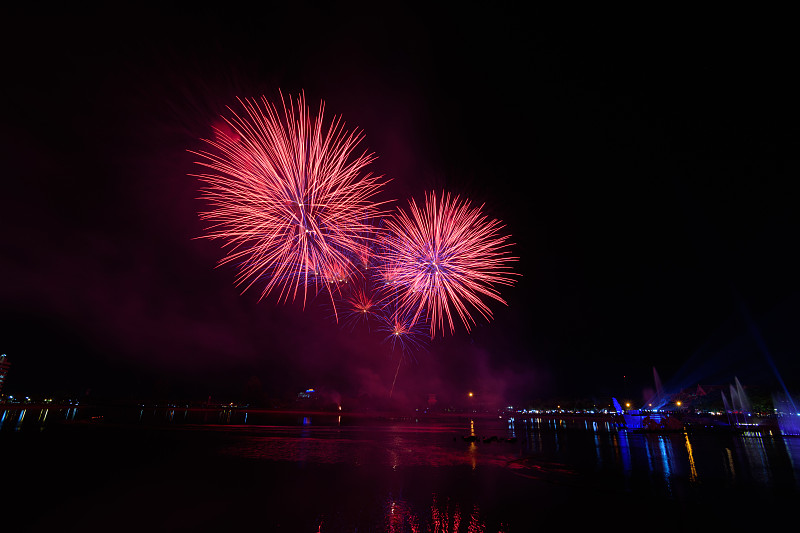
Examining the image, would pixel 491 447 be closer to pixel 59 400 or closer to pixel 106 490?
pixel 106 490

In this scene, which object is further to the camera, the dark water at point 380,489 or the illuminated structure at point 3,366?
the illuminated structure at point 3,366

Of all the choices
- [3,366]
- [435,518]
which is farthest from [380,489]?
[3,366]

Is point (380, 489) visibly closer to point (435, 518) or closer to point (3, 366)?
point (435, 518)

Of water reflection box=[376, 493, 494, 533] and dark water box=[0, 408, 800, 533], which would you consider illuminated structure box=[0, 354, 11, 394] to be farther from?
water reflection box=[376, 493, 494, 533]

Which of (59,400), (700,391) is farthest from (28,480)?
(59,400)

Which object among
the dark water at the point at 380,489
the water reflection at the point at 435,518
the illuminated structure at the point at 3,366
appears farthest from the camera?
the illuminated structure at the point at 3,366

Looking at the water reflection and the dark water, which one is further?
the dark water

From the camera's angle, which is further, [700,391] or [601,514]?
[700,391]

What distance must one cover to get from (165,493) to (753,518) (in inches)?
915

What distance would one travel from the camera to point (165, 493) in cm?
1485

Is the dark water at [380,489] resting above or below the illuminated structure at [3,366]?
below

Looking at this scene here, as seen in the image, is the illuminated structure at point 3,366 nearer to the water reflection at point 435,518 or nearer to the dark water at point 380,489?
the dark water at point 380,489

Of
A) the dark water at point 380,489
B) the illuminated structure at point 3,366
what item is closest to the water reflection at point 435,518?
the dark water at point 380,489

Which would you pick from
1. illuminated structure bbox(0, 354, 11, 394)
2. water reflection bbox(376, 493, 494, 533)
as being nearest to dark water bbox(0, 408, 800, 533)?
water reflection bbox(376, 493, 494, 533)
